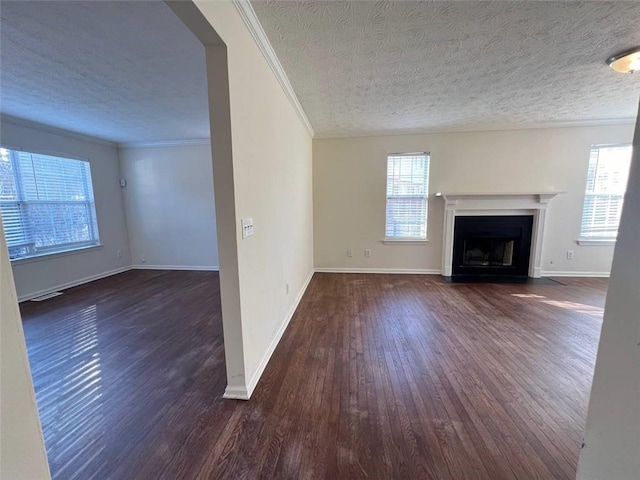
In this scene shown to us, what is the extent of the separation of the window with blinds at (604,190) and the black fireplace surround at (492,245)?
948 millimetres

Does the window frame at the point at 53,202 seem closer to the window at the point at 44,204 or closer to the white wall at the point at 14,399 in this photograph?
the window at the point at 44,204

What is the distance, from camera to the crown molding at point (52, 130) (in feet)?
11.0

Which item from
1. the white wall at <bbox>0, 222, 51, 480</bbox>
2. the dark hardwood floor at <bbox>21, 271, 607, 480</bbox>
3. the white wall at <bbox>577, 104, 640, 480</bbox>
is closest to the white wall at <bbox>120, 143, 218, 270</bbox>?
the dark hardwood floor at <bbox>21, 271, 607, 480</bbox>

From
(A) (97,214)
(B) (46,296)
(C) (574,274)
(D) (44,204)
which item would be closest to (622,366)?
(C) (574,274)

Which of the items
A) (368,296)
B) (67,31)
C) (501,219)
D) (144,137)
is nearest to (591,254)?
(501,219)

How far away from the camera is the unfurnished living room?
1334 mm

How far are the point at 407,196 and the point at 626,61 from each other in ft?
8.84

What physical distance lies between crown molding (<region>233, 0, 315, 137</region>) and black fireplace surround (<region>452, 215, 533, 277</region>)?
3382mm

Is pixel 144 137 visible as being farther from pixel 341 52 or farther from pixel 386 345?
pixel 386 345

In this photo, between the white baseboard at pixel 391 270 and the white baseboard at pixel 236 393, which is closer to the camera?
the white baseboard at pixel 236 393

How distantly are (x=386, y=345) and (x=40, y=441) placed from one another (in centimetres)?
225

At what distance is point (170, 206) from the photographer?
4938 mm

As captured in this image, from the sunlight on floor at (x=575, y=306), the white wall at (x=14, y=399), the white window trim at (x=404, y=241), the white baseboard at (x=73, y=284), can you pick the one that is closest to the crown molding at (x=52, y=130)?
the white baseboard at (x=73, y=284)

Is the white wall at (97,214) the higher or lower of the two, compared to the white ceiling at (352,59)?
lower
